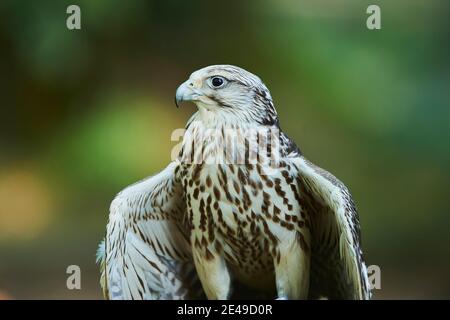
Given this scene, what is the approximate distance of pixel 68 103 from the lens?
7.88 feet

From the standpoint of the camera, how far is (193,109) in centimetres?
230

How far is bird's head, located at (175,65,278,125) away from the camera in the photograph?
66.1 inches

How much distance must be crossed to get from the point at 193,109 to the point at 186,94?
0.64m

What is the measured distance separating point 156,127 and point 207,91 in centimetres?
65

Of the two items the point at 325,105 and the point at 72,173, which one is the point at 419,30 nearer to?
the point at 325,105

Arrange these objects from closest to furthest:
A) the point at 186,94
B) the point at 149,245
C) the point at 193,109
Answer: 1. the point at 186,94
2. the point at 149,245
3. the point at 193,109

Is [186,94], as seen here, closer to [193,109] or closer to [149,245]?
[149,245]

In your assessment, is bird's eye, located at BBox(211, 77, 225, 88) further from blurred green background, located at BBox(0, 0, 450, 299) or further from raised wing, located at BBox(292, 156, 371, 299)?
blurred green background, located at BBox(0, 0, 450, 299)

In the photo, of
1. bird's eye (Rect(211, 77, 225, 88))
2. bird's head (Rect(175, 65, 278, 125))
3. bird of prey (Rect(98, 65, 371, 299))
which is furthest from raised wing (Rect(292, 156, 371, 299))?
bird's eye (Rect(211, 77, 225, 88))

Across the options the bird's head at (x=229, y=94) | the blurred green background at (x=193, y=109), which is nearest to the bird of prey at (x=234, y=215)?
the bird's head at (x=229, y=94)

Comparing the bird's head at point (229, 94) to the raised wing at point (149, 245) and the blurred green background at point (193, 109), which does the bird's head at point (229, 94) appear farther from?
the blurred green background at point (193, 109)

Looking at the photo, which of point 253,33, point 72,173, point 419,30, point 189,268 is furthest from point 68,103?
point 419,30

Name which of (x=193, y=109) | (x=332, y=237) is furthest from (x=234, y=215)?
(x=193, y=109)
